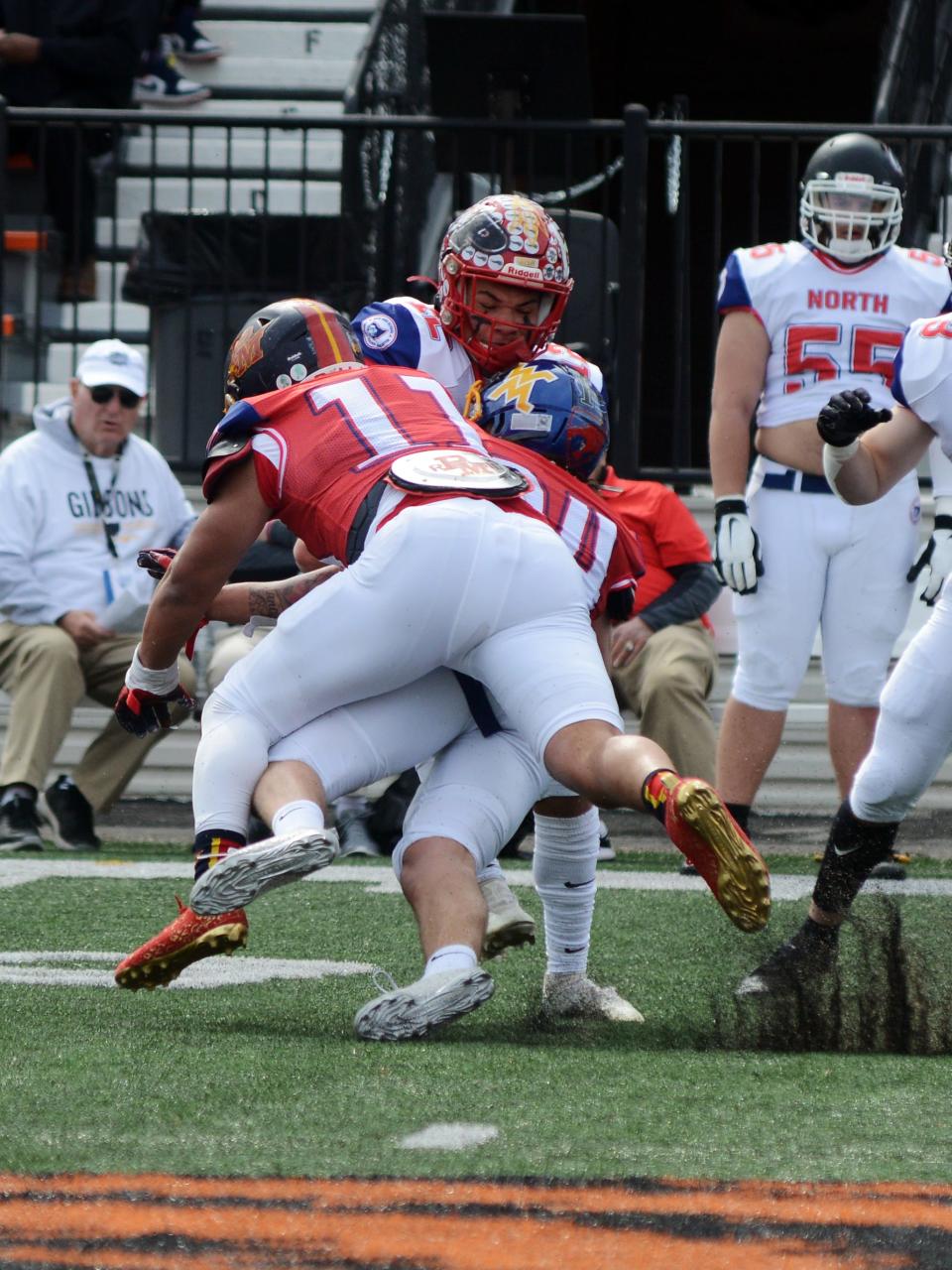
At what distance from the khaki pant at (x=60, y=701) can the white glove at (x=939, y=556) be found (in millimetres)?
2468

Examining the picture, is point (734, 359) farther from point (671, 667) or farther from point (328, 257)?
point (328, 257)

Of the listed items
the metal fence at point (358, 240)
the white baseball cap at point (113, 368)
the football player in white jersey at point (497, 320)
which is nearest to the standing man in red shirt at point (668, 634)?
the metal fence at point (358, 240)

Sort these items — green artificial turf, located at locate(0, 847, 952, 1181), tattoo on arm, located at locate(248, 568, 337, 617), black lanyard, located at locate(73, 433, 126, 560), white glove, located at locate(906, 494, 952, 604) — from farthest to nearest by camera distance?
black lanyard, located at locate(73, 433, 126, 560) → white glove, located at locate(906, 494, 952, 604) → tattoo on arm, located at locate(248, 568, 337, 617) → green artificial turf, located at locate(0, 847, 952, 1181)

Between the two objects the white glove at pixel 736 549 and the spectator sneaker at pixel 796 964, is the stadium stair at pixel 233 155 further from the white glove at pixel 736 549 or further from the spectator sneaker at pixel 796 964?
the spectator sneaker at pixel 796 964

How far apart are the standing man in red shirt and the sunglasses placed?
67.4 inches

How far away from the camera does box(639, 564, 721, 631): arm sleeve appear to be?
23.4ft

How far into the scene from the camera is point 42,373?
9164mm

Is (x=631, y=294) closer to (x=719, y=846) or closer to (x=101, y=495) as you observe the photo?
(x=101, y=495)

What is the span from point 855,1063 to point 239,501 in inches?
54.5

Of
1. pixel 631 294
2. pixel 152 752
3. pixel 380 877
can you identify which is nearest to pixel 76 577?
pixel 152 752

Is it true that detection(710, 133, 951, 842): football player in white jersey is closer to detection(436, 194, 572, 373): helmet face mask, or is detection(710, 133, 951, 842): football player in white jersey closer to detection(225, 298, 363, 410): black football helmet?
detection(436, 194, 572, 373): helmet face mask

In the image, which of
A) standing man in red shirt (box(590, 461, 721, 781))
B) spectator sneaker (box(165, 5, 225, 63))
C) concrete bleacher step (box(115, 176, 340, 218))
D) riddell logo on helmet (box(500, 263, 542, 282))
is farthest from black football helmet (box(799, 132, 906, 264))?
spectator sneaker (box(165, 5, 225, 63))

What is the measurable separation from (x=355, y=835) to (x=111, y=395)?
1.81 meters

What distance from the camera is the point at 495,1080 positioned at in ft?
10.1
